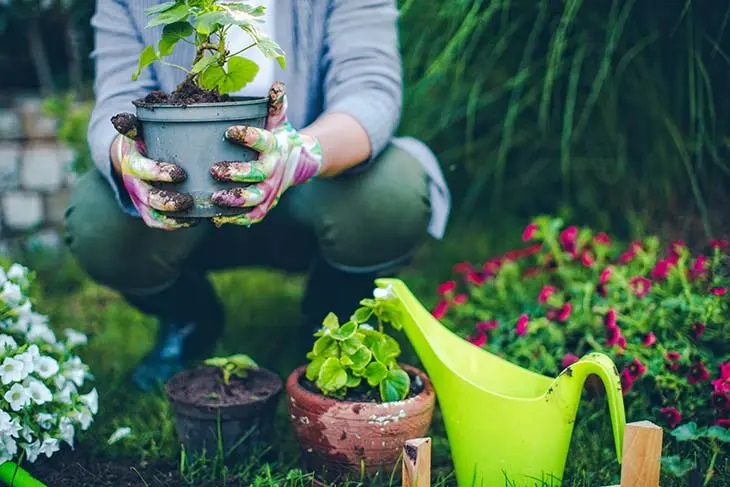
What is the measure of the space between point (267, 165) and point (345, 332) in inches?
10.8

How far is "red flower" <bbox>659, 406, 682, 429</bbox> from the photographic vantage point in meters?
1.45

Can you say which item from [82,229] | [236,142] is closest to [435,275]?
[82,229]

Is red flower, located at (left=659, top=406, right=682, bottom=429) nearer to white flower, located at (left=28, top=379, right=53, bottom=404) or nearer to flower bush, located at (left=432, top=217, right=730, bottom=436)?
flower bush, located at (left=432, top=217, right=730, bottom=436)

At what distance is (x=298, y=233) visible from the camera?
5.53 ft

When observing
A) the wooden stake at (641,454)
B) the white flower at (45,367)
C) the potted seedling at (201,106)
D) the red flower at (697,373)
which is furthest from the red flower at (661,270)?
the white flower at (45,367)

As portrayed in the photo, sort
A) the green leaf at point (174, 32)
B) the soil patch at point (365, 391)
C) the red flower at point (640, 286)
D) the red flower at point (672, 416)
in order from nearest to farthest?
the green leaf at point (174, 32)
the soil patch at point (365, 391)
the red flower at point (672, 416)
the red flower at point (640, 286)

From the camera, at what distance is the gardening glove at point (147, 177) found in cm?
125

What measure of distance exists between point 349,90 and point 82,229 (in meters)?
0.54

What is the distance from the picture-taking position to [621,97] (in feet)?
7.13

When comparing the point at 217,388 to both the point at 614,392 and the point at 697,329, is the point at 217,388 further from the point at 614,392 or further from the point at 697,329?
the point at 697,329

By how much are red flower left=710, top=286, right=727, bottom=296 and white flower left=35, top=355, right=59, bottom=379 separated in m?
1.12

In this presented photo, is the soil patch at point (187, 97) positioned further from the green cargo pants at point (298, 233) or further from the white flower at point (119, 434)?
the white flower at point (119, 434)

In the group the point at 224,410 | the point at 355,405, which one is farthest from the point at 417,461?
the point at 224,410

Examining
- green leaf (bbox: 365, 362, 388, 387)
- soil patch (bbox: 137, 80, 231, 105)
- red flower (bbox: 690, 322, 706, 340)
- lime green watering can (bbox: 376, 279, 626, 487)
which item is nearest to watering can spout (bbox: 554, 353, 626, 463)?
lime green watering can (bbox: 376, 279, 626, 487)
